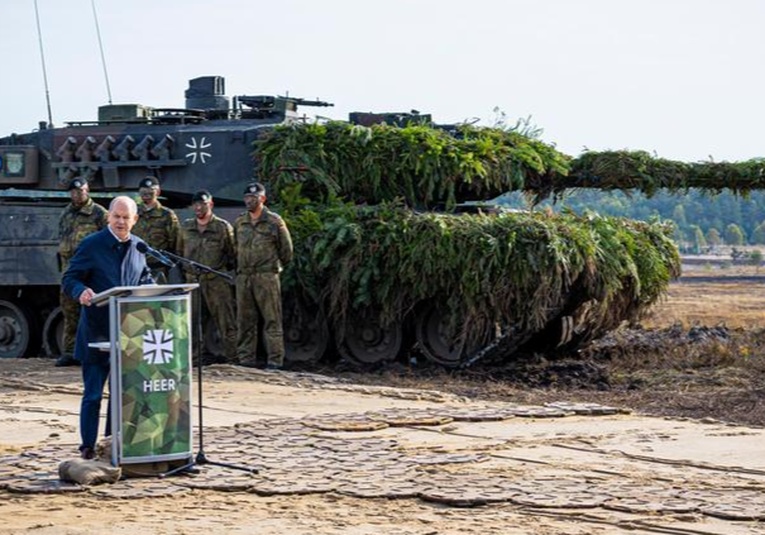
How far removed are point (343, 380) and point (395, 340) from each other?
2.12 meters

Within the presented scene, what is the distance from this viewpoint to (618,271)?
1792 cm

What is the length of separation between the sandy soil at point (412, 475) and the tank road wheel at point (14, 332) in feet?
18.5

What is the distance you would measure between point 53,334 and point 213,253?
2.95m

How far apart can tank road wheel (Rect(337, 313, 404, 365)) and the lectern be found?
8509 millimetres

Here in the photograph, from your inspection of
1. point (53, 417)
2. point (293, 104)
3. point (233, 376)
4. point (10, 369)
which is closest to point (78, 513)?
point (53, 417)

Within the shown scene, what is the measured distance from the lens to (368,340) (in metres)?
18.5

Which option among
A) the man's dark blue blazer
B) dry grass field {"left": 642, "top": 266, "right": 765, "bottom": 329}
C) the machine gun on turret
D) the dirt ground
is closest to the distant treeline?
dry grass field {"left": 642, "top": 266, "right": 765, "bottom": 329}

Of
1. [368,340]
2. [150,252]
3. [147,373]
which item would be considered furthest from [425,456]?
[368,340]

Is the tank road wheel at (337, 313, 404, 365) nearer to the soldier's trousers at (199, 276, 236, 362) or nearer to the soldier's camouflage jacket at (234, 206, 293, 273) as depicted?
the soldier's trousers at (199, 276, 236, 362)

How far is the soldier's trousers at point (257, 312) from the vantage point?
17.2m

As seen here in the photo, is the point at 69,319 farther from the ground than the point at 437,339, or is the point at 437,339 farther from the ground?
the point at 69,319

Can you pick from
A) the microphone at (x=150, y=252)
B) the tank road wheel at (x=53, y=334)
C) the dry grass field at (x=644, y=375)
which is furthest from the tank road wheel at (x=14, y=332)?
the microphone at (x=150, y=252)

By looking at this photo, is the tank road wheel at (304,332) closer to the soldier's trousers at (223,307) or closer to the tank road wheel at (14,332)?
the soldier's trousers at (223,307)

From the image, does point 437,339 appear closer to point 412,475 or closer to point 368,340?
point 368,340
